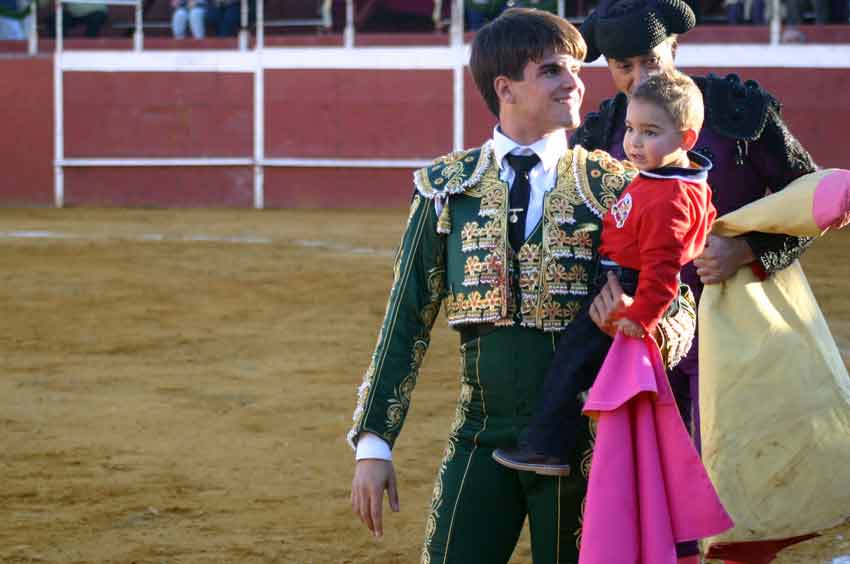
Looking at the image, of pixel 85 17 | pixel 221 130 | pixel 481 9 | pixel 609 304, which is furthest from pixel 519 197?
pixel 85 17

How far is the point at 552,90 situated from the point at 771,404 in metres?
0.99

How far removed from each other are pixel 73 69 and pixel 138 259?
5855mm

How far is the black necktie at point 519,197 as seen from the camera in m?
2.49

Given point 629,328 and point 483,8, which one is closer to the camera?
point 629,328

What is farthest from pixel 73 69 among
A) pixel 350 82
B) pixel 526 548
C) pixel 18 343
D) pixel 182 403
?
pixel 526 548

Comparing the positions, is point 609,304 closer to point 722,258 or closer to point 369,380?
point 369,380

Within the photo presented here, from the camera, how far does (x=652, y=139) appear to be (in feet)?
7.98

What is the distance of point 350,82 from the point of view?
15.8m

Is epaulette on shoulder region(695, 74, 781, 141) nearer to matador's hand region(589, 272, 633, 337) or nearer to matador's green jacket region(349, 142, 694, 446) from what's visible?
matador's green jacket region(349, 142, 694, 446)

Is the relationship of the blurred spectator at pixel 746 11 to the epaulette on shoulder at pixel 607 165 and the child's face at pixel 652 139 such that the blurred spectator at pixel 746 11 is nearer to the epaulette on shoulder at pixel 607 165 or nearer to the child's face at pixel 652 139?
the epaulette on shoulder at pixel 607 165

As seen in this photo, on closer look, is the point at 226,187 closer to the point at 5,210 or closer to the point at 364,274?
the point at 5,210

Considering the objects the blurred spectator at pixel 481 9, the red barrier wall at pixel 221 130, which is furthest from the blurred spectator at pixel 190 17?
the blurred spectator at pixel 481 9

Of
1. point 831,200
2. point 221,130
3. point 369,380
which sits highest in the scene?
point 831,200

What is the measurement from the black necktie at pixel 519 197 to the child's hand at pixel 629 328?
9.8 inches
